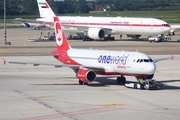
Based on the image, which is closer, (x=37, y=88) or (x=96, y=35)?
(x=37, y=88)

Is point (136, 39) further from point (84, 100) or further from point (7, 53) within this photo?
point (84, 100)

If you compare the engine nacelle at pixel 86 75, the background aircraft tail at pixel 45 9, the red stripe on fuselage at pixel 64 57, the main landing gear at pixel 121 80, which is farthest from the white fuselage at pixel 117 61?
the background aircraft tail at pixel 45 9

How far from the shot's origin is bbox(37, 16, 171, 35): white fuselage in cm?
9400

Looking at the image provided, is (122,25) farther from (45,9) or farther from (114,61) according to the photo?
(114,61)

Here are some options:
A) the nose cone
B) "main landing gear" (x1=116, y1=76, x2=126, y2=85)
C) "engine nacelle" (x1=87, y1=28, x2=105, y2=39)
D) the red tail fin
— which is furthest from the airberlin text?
"engine nacelle" (x1=87, y1=28, x2=105, y2=39)

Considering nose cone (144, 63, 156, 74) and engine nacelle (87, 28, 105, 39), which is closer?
nose cone (144, 63, 156, 74)

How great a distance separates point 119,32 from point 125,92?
197 feet

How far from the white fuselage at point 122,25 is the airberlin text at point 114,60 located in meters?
52.7

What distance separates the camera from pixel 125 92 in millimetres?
38562

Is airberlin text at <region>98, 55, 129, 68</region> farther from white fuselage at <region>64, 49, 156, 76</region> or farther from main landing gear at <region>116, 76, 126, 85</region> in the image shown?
main landing gear at <region>116, 76, 126, 85</region>

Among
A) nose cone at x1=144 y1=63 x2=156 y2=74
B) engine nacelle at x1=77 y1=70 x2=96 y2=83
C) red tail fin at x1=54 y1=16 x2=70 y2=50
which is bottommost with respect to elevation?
engine nacelle at x1=77 y1=70 x2=96 y2=83

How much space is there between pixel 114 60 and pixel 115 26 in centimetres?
5649

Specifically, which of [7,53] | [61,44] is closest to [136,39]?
[7,53]

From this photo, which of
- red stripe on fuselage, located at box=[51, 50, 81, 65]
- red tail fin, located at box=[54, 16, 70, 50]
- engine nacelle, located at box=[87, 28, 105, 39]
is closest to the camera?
red stripe on fuselage, located at box=[51, 50, 81, 65]
